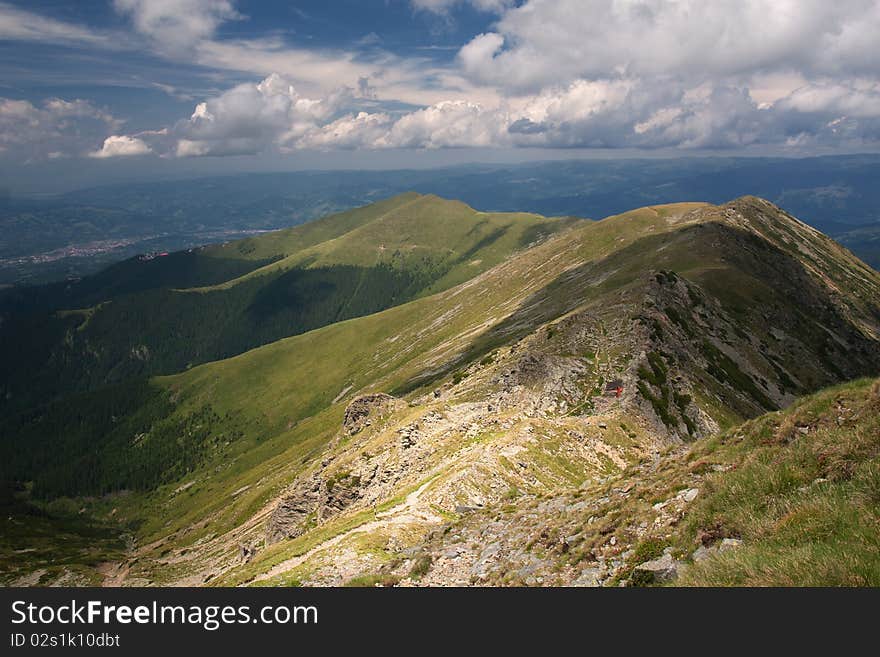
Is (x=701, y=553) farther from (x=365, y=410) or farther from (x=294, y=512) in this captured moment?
(x=365, y=410)

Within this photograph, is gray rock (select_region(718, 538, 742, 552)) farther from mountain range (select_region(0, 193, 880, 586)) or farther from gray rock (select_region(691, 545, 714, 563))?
gray rock (select_region(691, 545, 714, 563))

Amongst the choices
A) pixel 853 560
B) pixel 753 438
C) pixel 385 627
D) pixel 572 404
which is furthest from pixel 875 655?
pixel 572 404

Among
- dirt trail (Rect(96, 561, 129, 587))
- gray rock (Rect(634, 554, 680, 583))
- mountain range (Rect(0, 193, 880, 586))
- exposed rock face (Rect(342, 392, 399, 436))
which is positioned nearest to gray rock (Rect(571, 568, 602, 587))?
mountain range (Rect(0, 193, 880, 586))

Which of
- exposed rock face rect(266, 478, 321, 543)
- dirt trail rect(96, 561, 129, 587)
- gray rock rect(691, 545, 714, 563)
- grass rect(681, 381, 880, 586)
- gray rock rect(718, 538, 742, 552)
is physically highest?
grass rect(681, 381, 880, 586)

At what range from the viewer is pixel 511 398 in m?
62.6

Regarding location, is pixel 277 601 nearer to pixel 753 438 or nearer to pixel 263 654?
pixel 263 654

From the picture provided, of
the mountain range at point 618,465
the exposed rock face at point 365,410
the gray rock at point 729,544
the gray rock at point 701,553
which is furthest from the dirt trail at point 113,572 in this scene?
the gray rock at point 729,544

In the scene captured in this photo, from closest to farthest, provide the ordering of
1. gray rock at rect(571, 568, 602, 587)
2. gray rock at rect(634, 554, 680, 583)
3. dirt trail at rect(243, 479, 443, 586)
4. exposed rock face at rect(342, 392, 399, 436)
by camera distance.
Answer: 1. gray rock at rect(634, 554, 680, 583)
2. gray rock at rect(571, 568, 602, 587)
3. dirt trail at rect(243, 479, 443, 586)
4. exposed rock face at rect(342, 392, 399, 436)

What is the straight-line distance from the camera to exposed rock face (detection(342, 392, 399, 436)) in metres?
85.0

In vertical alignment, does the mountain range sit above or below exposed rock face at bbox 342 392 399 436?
above

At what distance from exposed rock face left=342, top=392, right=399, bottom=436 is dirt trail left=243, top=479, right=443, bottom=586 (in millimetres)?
43480

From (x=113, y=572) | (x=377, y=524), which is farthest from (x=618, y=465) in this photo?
(x=113, y=572)

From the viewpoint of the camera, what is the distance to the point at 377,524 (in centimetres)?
3691

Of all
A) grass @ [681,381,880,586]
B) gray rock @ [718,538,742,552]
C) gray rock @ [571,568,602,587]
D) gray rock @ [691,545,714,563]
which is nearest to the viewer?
grass @ [681,381,880,586]
